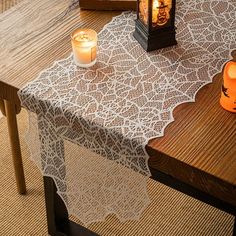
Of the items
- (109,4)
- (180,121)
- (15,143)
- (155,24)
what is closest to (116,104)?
(180,121)

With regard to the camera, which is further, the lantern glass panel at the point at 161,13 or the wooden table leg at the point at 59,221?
the wooden table leg at the point at 59,221

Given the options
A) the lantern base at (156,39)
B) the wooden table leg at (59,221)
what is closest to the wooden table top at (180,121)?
the lantern base at (156,39)

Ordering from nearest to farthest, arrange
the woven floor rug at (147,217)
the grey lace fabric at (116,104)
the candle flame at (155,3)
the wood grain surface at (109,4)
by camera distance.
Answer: the grey lace fabric at (116,104)
the candle flame at (155,3)
the wood grain surface at (109,4)
the woven floor rug at (147,217)

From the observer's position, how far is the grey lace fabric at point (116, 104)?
1.11 m

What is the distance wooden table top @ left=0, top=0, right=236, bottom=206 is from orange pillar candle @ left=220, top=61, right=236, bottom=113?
21 millimetres

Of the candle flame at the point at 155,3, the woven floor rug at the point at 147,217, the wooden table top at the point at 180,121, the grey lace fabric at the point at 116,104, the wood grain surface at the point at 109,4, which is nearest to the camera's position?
the wooden table top at the point at 180,121

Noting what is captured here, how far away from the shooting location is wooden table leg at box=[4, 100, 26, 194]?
152 centimetres

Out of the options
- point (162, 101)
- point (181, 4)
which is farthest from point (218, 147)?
point (181, 4)

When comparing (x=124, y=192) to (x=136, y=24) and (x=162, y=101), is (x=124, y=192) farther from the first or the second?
(x=136, y=24)

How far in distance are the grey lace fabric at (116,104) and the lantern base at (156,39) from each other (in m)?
0.02

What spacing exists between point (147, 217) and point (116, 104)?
675mm

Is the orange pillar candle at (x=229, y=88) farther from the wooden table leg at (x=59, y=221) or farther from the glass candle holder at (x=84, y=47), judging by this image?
the wooden table leg at (x=59, y=221)

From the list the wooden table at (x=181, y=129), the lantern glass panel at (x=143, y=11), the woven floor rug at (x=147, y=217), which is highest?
the lantern glass panel at (x=143, y=11)

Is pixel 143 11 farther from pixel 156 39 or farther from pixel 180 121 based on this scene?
pixel 180 121
